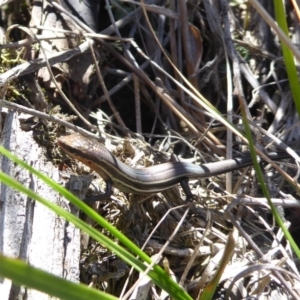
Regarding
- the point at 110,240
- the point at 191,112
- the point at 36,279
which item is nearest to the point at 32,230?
the point at 110,240

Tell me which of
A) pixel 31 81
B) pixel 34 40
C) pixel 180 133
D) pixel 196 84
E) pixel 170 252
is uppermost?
pixel 34 40

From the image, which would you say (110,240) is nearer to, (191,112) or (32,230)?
(32,230)

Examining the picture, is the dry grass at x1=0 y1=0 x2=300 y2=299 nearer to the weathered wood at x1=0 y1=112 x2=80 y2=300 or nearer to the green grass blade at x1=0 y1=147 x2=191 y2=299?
the weathered wood at x1=0 y1=112 x2=80 y2=300

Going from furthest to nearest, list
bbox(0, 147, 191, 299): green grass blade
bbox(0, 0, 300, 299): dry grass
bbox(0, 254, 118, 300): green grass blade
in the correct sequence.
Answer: bbox(0, 0, 300, 299): dry grass, bbox(0, 147, 191, 299): green grass blade, bbox(0, 254, 118, 300): green grass blade

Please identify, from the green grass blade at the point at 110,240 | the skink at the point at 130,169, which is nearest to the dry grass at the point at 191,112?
the skink at the point at 130,169

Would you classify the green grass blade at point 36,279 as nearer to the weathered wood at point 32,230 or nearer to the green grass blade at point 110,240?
the green grass blade at point 110,240

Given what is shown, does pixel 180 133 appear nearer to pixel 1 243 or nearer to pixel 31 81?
pixel 31 81

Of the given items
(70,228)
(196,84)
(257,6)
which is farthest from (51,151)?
(257,6)

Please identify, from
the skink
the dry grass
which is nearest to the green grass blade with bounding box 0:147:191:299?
the dry grass
